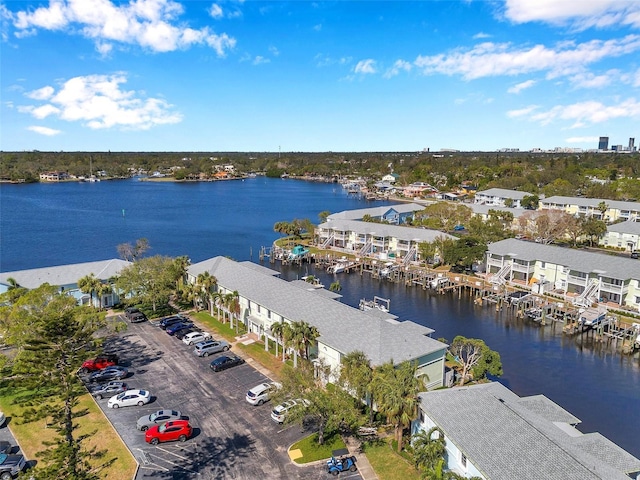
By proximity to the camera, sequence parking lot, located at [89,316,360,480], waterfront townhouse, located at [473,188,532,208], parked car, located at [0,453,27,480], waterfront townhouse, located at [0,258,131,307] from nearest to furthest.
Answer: parked car, located at [0,453,27,480]
parking lot, located at [89,316,360,480]
waterfront townhouse, located at [0,258,131,307]
waterfront townhouse, located at [473,188,532,208]

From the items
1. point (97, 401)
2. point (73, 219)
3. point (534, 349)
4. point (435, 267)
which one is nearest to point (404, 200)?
point (435, 267)

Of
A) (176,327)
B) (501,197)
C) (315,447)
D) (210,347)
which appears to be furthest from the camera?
(501,197)


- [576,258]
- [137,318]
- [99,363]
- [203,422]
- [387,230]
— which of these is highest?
[387,230]

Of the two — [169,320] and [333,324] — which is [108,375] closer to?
[169,320]

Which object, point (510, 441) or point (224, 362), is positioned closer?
point (510, 441)

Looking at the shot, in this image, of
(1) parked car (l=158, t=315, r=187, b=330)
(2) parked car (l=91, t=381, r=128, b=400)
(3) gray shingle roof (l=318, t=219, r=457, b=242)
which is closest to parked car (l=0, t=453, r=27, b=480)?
(2) parked car (l=91, t=381, r=128, b=400)

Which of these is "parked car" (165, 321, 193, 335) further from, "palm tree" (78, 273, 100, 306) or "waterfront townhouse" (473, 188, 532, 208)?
"waterfront townhouse" (473, 188, 532, 208)

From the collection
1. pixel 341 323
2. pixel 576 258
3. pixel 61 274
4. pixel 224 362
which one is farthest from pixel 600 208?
pixel 61 274
